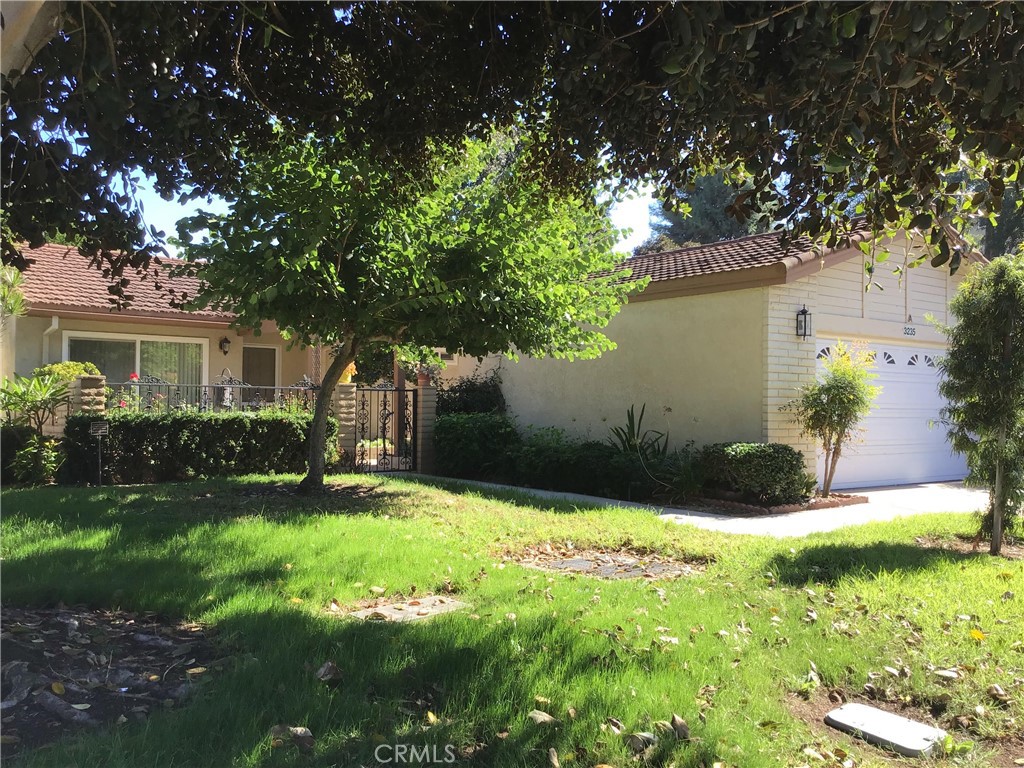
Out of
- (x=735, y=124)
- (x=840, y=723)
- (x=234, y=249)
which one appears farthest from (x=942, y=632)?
(x=234, y=249)

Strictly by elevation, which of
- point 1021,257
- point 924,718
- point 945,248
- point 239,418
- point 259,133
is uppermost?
point 259,133

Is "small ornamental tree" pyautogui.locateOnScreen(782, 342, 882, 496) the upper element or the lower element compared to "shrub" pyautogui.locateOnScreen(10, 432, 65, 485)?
upper

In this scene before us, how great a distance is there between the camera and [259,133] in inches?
234

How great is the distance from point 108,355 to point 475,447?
313 inches

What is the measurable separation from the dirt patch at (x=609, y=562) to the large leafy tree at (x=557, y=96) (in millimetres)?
3165

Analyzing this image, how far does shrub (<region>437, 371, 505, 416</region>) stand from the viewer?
16109 mm

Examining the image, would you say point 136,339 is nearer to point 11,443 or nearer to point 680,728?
point 11,443

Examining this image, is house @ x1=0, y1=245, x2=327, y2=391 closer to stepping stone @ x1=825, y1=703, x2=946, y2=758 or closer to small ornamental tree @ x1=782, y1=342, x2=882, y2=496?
small ornamental tree @ x1=782, y1=342, x2=882, y2=496

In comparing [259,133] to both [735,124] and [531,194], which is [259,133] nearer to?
[531,194]

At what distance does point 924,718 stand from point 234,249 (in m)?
6.92

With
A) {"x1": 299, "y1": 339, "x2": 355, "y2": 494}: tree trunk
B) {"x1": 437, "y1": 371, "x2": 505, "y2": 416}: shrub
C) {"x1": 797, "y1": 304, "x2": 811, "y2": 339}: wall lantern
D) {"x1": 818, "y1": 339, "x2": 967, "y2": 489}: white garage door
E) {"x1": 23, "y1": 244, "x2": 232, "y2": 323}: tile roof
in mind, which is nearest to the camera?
{"x1": 299, "y1": 339, "x2": 355, "y2": 494}: tree trunk

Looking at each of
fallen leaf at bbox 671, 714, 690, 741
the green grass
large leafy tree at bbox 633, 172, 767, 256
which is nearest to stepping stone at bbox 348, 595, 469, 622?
the green grass

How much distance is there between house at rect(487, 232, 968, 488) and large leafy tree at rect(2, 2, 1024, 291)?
19.7ft

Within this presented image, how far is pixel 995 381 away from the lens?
23.9 ft
